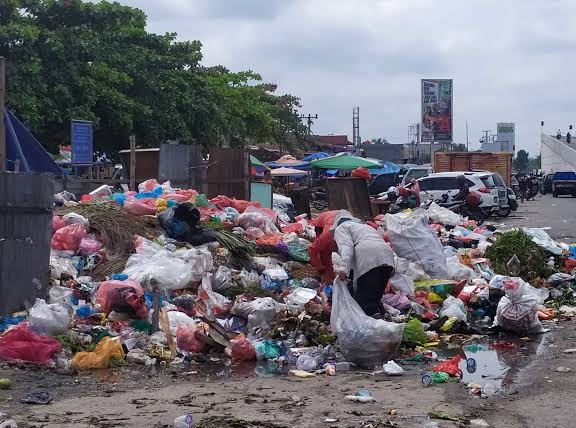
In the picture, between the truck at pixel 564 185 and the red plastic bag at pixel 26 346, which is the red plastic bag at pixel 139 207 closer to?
the red plastic bag at pixel 26 346

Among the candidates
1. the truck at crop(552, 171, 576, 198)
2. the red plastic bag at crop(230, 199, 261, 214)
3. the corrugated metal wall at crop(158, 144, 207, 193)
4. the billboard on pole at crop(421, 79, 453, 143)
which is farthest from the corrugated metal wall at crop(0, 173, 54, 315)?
the billboard on pole at crop(421, 79, 453, 143)

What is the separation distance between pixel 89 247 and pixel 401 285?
3.83 meters

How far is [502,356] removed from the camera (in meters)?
8.06

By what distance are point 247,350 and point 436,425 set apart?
2.81m

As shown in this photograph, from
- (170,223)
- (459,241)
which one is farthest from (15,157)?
(459,241)

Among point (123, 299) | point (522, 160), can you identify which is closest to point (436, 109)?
point (522, 160)

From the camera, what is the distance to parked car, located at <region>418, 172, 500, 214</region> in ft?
82.1

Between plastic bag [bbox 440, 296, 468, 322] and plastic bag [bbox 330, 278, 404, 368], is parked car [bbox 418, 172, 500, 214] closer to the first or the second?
plastic bag [bbox 440, 296, 468, 322]

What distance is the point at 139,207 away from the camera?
12.0m

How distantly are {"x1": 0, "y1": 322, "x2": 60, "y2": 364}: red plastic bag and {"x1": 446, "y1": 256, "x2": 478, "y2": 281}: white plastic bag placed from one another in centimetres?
561

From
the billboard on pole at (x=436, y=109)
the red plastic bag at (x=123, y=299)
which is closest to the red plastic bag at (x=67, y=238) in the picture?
the red plastic bag at (x=123, y=299)

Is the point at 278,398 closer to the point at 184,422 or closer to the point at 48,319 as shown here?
the point at 184,422

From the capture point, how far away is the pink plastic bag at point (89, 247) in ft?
34.9

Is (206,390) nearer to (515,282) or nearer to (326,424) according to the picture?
(326,424)
